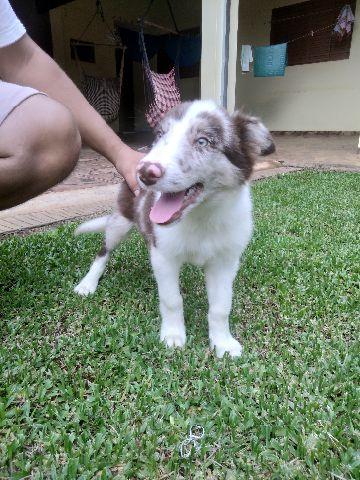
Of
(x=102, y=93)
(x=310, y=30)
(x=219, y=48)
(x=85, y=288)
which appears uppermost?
(x=310, y=30)

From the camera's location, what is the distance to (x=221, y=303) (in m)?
2.16

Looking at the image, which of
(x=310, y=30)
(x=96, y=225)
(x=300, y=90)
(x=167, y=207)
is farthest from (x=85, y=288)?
(x=300, y=90)

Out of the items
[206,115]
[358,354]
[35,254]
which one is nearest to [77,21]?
[35,254]

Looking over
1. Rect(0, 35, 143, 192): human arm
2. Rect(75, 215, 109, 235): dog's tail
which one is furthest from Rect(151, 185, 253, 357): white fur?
Rect(75, 215, 109, 235): dog's tail

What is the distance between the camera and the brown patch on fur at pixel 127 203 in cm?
276

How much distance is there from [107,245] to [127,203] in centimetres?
33

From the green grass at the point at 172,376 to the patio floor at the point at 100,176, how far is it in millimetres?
1075

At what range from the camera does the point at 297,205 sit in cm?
494

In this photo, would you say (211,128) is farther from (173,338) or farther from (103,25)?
(103,25)

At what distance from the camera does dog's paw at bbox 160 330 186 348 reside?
2133 millimetres

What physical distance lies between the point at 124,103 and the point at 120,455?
13046mm

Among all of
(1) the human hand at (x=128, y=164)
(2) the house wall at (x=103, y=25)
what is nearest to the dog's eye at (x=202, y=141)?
(1) the human hand at (x=128, y=164)

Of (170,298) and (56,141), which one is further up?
(56,141)

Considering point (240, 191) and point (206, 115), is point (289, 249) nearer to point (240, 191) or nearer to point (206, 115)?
point (240, 191)
